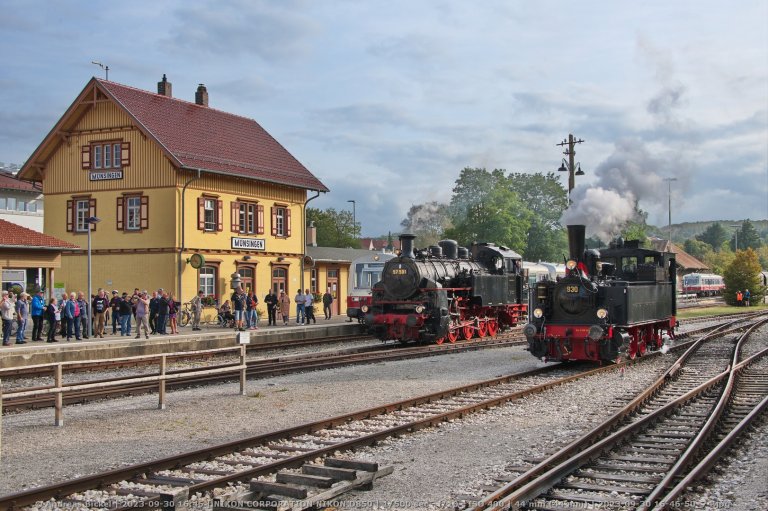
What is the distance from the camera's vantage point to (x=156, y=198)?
3161cm

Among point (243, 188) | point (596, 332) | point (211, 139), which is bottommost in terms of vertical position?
point (596, 332)

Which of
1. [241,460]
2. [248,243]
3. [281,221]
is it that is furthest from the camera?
[281,221]

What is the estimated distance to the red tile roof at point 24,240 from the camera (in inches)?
961

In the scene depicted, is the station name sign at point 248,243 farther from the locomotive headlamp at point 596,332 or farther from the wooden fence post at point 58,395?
the wooden fence post at point 58,395

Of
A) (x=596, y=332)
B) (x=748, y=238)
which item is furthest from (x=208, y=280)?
(x=748, y=238)

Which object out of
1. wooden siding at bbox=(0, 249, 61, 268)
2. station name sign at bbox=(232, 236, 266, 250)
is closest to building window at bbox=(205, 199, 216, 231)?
station name sign at bbox=(232, 236, 266, 250)

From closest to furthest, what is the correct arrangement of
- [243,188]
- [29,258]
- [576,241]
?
1. [576,241]
2. [29,258]
3. [243,188]

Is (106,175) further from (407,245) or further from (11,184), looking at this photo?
(11,184)

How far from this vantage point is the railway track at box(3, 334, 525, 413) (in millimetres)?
12123

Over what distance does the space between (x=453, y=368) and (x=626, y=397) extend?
523 centimetres

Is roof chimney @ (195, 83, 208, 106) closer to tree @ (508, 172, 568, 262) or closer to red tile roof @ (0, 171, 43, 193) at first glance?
red tile roof @ (0, 171, 43, 193)

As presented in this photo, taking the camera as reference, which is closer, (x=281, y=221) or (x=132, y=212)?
(x=132, y=212)

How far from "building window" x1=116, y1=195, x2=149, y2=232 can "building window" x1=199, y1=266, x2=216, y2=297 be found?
294 cm

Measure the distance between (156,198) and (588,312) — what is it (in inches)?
796
